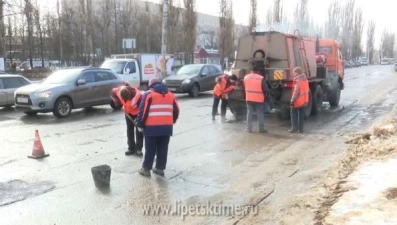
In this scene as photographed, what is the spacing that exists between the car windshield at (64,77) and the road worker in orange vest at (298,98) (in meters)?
7.61

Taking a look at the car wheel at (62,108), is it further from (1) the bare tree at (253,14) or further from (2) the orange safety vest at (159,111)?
(1) the bare tree at (253,14)

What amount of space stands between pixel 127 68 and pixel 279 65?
1028 cm

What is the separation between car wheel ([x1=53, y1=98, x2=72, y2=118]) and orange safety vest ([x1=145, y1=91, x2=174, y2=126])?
7.78 meters

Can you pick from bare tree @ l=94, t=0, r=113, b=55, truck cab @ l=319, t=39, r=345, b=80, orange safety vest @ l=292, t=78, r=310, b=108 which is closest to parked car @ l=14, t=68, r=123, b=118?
orange safety vest @ l=292, t=78, r=310, b=108

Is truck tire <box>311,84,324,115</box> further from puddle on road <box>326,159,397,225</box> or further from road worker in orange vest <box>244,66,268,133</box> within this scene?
puddle on road <box>326,159,397,225</box>

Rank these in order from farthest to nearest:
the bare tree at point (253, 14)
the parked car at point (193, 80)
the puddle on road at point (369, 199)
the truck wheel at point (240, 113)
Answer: the bare tree at point (253, 14), the parked car at point (193, 80), the truck wheel at point (240, 113), the puddle on road at point (369, 199)

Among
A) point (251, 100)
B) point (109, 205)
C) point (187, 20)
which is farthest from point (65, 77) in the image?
point (187, 20)

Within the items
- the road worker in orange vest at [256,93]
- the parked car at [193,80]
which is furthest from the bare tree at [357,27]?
the road worker in orange vest at [256,93]

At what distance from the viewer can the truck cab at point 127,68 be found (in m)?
20.3

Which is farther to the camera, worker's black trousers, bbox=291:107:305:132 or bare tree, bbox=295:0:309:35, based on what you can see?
bare tree, bbox=295:0:309:35

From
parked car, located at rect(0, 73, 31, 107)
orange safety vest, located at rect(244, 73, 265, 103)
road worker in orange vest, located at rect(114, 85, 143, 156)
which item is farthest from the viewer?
parked car, located at rect(0, 73, 31, 107)

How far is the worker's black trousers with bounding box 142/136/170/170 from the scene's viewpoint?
21.4ft

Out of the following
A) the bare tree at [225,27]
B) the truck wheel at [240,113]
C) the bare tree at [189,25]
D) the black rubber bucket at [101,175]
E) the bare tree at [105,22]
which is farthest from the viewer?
the bare tree at [105,22]

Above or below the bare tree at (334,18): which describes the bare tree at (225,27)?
below
